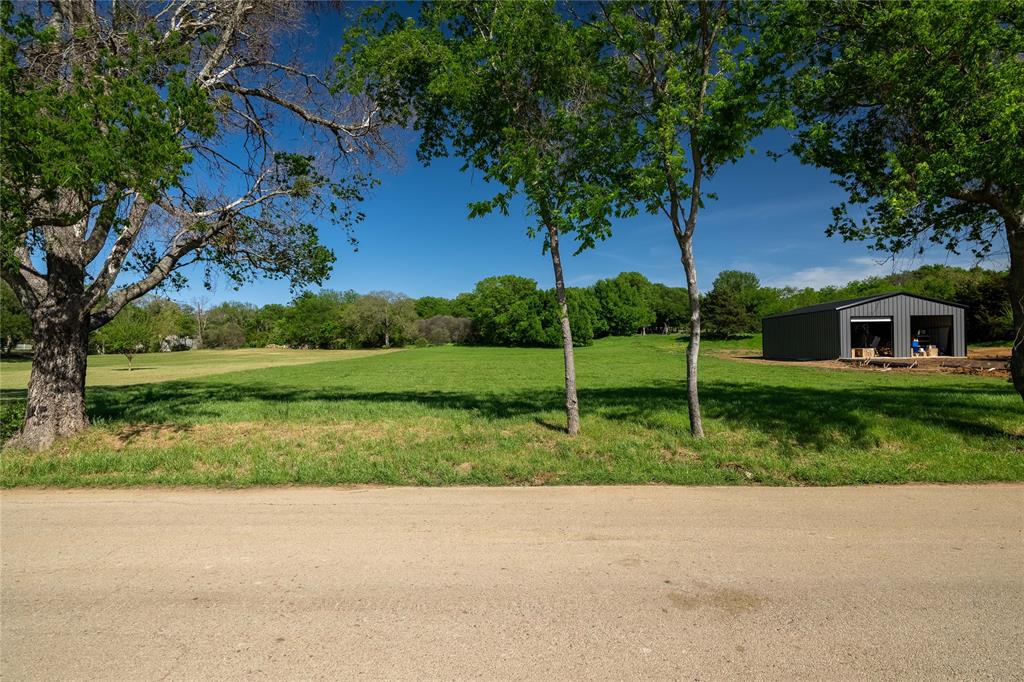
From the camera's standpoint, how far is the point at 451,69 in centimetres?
831

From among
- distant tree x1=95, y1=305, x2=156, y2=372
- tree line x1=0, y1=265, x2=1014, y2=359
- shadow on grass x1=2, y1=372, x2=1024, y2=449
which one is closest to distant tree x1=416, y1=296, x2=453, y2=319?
tree line x1=0, y1=265, x2=1014, y2=359

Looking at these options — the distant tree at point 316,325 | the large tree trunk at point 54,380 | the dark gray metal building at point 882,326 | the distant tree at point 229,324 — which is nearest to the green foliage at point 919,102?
the large tree trunk at point 54,380

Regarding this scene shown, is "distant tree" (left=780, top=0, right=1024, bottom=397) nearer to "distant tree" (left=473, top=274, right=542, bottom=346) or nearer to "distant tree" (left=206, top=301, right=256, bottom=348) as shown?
"distant tree" (left=473, top=274, right=542, bottom=346)

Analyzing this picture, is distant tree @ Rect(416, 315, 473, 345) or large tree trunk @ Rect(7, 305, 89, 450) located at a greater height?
distant tree @ Rect(416, 315, 473, 345)

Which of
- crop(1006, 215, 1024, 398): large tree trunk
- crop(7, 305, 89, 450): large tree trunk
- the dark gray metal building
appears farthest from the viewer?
the dark gray metal building

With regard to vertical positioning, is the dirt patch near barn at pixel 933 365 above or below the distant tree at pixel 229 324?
below

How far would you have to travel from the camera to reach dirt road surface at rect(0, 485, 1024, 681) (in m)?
2.76

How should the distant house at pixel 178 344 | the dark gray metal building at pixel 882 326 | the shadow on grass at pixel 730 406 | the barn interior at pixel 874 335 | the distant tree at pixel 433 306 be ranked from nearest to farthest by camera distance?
the shadow on grass at pixel 730 406
the dark gray metal building at pixel 882 326
the barn interior at pixel 874 335
the distant house at pixel 178 344
the distant tree at pixel 433 306

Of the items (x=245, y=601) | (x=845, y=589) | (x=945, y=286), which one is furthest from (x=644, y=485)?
(x=945, y=286)

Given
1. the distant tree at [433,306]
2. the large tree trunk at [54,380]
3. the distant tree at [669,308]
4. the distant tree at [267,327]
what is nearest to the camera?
the large tree trunk at [54,380]

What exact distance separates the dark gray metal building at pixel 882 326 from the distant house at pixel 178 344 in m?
78.9

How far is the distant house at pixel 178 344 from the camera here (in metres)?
75.9

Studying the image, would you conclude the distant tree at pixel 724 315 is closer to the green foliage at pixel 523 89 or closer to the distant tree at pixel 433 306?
the distant tree at pixel 433 306

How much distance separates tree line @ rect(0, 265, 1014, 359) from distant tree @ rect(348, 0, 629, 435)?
4741 centimetres
